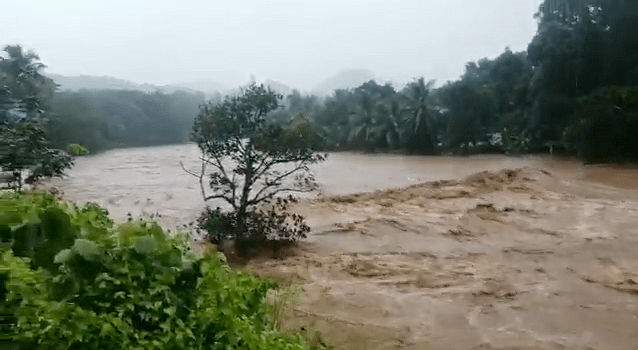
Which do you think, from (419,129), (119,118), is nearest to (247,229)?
(119,118)

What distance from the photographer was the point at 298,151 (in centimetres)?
600

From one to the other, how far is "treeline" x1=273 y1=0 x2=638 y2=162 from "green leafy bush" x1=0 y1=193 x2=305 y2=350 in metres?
10.2

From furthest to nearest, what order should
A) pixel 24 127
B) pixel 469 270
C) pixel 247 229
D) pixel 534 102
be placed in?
pixel 534 102
pixel 247 229
pixel 469 270
pixel 24 127

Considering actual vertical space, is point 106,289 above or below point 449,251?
above

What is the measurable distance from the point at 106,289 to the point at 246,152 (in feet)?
16.2

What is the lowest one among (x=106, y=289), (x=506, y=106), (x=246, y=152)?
(x=106, y=289)

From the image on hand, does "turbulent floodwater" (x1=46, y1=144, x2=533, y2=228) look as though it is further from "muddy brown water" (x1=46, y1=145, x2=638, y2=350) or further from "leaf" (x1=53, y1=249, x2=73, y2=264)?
"leaf" (x1=53, y1=249, x2=73, y2=264)

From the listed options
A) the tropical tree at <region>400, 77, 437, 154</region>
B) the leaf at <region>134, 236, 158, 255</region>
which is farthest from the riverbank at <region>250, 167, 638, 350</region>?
the tropical tree at <region>400, 77, 437, 154</region>

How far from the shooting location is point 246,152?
5.97 meters

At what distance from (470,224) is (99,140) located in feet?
16.2

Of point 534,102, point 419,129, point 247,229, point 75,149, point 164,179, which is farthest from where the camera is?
point 419,129

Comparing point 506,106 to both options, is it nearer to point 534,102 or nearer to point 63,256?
point 534,102

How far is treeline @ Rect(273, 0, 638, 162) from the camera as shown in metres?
13.1

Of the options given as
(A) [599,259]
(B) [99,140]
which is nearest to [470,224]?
(A) [599,259]
